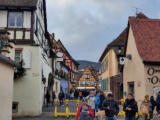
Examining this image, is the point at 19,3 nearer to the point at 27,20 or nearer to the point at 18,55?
the point at 27,20

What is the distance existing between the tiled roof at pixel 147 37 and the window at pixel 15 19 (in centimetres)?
802

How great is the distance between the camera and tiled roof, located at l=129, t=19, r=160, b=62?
1741 centimetres

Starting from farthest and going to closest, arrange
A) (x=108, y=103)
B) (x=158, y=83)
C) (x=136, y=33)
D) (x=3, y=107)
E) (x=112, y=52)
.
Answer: (x=112, y=52), (x=136, y=33), (x=158, y=83), (x=3, y=107), (x=108, y=103)

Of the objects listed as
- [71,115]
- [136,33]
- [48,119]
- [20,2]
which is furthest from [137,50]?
[20,2]

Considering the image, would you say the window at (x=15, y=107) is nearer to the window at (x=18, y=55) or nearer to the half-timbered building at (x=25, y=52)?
the half-timbered building at (x=25, y=52)

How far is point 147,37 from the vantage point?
19078 millimetres

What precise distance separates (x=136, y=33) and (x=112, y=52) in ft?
43.5

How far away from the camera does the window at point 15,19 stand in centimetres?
1902

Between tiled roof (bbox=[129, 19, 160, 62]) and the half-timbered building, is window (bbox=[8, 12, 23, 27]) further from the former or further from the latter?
tiled roof (bbox=[129, 19, 160, 62])

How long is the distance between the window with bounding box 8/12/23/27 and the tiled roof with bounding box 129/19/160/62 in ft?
26.3

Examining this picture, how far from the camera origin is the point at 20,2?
63.2 feet

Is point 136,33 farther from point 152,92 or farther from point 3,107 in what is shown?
point 3,107

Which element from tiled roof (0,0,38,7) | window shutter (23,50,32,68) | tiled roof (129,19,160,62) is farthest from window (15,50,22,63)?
tiled roof (129,19,160,62)

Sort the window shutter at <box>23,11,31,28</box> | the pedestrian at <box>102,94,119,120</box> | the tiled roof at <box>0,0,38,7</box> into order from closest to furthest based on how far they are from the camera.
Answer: the pedestrian at <box>102,94,119,120</box>
the window shutter at <box>23,11,31,28</box>
the tiled roof at <box>0,0,38,7</box>
